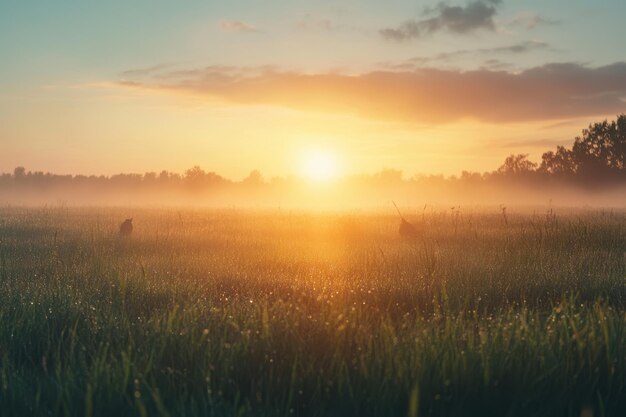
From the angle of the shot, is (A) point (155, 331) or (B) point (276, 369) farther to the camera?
(A) point (155, 331)

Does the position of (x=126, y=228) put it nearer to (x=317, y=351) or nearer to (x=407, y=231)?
(x=407, y=231)

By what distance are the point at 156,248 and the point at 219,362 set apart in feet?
33.3

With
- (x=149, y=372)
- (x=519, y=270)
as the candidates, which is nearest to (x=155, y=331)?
(x=149, y=372)

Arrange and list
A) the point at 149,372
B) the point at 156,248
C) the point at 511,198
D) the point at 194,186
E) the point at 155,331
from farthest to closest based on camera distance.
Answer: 1. the point at 194,186
2. the point at 511,198
3. the point at 156,248
4. the point at 155,331
5. the point at 149,372

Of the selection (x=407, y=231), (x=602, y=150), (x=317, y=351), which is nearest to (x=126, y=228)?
(x=407, y=231)

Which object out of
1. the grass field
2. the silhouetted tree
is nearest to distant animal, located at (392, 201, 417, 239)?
the grass field

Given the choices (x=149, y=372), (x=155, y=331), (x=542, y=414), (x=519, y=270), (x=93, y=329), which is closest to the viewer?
(x=542, y=414)

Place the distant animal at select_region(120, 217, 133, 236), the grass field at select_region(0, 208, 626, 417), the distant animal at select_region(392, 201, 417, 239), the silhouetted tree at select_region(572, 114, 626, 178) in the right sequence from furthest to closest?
the silhouetted tree at select_region(572, 114, 626, 178), the distant animal at select_region(392, 201, 417, 239), the distant animal at select_region(120, 217, 133, 236), the grass field at select_region(0, 208, 626, 417)

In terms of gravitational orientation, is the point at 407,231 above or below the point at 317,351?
above

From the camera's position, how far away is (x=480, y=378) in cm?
391

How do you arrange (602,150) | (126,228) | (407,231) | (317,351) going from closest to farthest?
(317,351) < (126,228) < (407,231) < (602,150)

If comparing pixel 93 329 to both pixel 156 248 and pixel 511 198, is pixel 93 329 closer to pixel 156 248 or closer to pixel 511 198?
pixel 156 248

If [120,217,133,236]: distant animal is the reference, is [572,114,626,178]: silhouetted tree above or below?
above

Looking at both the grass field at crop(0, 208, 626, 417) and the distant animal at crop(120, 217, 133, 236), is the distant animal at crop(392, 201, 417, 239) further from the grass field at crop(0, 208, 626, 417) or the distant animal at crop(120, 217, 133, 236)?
the grass field at crop(0, 208, 626, 417)
